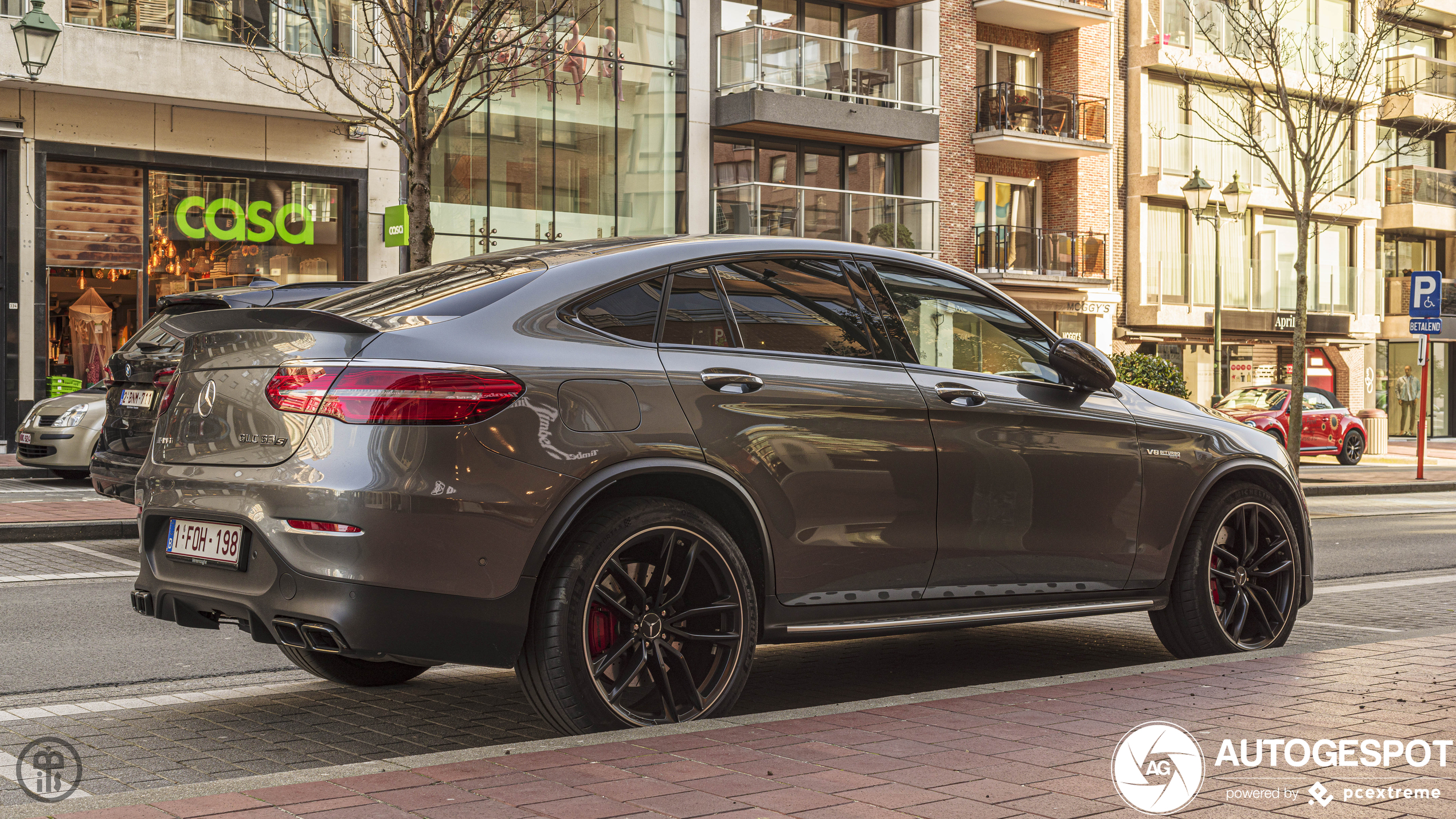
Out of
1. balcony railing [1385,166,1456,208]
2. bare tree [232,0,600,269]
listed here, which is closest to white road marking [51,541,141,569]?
bare tree [232,0,600,269]

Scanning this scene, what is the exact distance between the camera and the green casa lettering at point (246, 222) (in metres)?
21.8

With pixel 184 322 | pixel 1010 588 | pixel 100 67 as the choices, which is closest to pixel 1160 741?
pixel 1010 588

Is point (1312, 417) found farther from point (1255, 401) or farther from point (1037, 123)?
point (1037, 123)

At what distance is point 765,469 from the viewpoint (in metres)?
4.70

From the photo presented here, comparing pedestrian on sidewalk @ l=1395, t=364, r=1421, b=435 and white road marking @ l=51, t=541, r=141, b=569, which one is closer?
white road marking @ l=51, t=541, r=141, b=569

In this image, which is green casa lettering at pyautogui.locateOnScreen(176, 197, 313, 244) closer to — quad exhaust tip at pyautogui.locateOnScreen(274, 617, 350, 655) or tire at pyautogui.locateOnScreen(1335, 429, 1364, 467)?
quad exhaust tip at pyautogui.locateOnScreen(274, 617, 350, 655)

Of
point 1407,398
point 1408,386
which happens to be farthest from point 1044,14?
point 1407,398

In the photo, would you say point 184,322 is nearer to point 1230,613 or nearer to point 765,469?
point 765,469

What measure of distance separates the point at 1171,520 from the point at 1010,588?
0.95m

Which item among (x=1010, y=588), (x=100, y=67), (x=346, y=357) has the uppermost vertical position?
(x=100, y=67)

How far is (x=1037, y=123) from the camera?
109 ft

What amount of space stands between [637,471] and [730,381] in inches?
19.8

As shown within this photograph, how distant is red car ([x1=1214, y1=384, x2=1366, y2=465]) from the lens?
2719cm

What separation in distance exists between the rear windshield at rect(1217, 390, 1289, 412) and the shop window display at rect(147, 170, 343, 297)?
1681 cm
